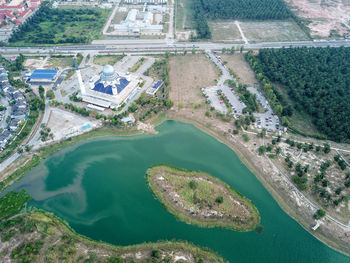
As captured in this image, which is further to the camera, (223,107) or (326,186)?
(223,107)

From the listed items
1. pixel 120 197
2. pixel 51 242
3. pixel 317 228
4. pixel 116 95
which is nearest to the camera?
pixel 51 242

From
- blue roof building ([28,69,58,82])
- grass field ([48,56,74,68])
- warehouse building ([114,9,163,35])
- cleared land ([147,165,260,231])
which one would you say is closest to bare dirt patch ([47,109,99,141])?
blue roof building ([28,69,58,82])

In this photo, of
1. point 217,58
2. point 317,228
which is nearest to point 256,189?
point 317,228

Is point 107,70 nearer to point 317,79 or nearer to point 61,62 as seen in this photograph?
point 61,62

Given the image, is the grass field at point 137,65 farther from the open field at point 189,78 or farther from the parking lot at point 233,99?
the parking lot at point 233,99

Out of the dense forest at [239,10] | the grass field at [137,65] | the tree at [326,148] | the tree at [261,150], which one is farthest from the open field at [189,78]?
the tree at [326,148]

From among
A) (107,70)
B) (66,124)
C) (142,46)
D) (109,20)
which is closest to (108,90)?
(107,70)

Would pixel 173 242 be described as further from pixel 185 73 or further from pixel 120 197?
pixel 185 73
